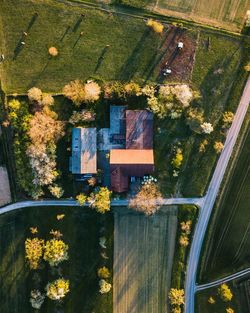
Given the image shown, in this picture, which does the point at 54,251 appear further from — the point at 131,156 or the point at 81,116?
the point at 81,116

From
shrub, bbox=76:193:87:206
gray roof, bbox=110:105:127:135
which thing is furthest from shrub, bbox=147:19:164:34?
shrub, bbox=76:193:87:206

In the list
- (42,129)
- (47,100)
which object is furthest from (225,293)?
(47,100)

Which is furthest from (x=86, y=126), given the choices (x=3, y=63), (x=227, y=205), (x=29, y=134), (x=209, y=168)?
(x=227, y=205)

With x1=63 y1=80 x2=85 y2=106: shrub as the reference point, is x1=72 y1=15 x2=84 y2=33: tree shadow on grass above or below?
above

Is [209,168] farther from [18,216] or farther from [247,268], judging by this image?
[18,216]

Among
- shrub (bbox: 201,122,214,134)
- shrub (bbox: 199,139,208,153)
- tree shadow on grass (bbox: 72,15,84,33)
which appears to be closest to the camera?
tree shadow on grass (bbox: 72,15,84,33)

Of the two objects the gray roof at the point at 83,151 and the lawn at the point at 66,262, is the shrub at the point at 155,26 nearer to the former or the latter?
the gray roof at the point at 83,151

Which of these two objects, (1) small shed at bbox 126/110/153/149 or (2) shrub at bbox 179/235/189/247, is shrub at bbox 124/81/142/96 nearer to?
(1) small shed at bbox 126/110/153/149
